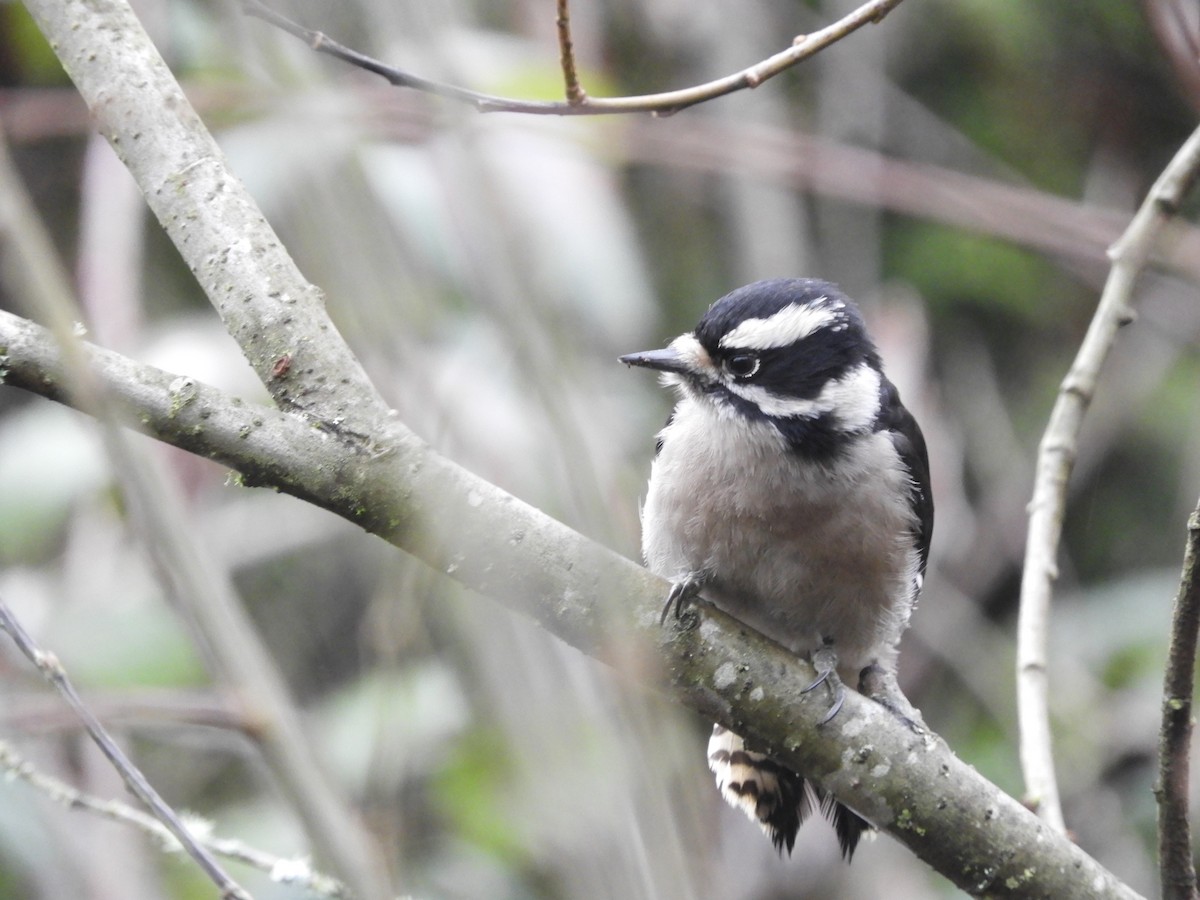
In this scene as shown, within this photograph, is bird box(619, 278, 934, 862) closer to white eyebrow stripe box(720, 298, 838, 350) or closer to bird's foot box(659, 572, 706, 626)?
white eyebrow stripe box(720, 298, 838, 350)

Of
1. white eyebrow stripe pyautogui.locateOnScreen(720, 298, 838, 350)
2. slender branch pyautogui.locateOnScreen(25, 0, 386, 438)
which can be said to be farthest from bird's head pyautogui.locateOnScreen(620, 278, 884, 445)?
slender branch pyautogui.locateOnScreen(25, 0, 386, 438)

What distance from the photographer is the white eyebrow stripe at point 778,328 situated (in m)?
3.29

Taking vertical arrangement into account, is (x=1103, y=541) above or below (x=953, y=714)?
above

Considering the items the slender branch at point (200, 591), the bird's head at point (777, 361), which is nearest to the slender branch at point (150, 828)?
the slender branch at point (200, 591)

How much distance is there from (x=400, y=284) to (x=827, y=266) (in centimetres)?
583

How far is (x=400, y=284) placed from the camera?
144cm

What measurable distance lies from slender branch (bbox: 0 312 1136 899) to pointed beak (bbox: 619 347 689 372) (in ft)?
2.70

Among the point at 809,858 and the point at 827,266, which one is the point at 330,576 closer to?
the point at 809,858

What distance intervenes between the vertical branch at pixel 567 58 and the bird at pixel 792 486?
822mm

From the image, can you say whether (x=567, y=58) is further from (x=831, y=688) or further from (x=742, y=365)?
(x=831, y=688)

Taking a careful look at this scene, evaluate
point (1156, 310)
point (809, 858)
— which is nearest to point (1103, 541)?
point (1156, 310)

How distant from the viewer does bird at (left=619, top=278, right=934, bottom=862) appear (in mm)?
3191

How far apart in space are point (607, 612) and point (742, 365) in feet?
5.73

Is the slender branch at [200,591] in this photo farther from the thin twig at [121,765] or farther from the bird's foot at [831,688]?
the bird's foot at [831,688]
